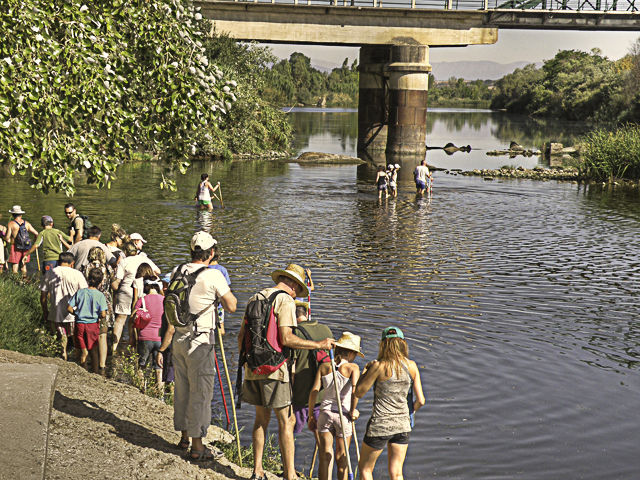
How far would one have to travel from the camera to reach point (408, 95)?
60906 millimetres

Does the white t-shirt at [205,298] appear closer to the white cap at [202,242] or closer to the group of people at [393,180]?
the white cap at [202,242]

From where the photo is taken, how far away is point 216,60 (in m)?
52.8

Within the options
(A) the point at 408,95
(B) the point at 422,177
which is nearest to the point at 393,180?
(B) the point at 422,177

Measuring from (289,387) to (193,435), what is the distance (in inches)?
41.6

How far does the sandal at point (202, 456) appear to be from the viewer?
7.40 metres

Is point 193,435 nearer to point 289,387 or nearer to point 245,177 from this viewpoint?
point 289,387

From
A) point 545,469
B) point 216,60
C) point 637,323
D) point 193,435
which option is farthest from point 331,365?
point 216,60

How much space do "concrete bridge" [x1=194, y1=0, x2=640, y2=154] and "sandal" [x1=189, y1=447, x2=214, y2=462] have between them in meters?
52.9

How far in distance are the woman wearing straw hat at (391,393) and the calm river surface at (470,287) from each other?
6.09 ft

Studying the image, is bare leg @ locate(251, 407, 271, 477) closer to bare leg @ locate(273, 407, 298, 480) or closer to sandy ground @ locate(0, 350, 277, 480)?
bare leg @ locate(273, 407, 298, 480)

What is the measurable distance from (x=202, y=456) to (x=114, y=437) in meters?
0.96

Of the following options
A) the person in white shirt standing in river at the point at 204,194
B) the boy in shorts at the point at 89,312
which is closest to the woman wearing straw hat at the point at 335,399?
the boy in shorts at the point at 89,312

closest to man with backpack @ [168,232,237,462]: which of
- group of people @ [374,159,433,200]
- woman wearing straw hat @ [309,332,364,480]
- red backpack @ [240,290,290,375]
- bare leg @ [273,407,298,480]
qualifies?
red backpack @ [240,290,290,375]

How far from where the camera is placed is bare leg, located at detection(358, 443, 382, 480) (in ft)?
22.8
